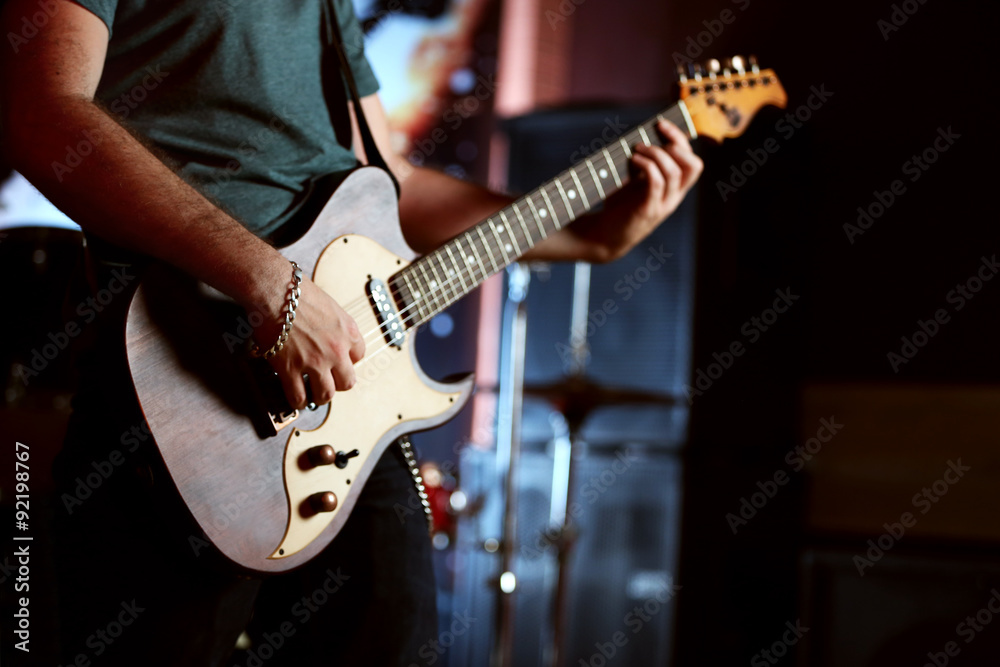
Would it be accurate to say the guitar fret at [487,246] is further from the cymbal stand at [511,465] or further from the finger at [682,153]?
the cymbal stand at [511,465]

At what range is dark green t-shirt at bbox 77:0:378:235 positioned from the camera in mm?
1245

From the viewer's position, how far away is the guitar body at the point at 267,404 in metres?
1.07

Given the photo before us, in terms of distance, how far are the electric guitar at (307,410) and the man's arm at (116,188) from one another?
0.07 meters

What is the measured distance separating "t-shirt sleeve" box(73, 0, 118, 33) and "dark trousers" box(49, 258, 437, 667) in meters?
0.41

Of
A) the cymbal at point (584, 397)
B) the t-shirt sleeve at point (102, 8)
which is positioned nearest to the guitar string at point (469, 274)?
the t-shirt sleeve at point (102, 8)

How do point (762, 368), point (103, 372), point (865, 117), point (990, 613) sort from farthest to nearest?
point (865, 117)
point (762, 368)
point (990, 613)
point (103, 372)

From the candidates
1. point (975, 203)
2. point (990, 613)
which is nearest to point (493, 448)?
point (990, 613)

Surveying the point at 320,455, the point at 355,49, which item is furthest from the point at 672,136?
the point at 320,455

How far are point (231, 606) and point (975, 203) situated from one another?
3074 millimetres

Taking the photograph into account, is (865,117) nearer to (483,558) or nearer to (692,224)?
(692,224)

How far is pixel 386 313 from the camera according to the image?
1.33m

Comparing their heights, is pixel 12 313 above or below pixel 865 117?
below

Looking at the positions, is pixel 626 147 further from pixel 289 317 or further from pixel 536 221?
pixel 289 317

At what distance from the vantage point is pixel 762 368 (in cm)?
294
